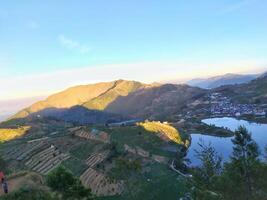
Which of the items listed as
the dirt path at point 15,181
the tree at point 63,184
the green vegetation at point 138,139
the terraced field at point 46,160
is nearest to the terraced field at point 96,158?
the terraced field at point 46,160

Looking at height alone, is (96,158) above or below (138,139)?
above

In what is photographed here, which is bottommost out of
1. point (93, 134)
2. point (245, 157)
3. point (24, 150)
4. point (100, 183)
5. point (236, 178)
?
point (100, 183)

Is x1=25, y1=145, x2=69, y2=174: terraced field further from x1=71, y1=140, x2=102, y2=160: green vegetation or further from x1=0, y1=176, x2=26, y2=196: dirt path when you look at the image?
x1=0, y1=176, x2=26, y2=196: dirt path

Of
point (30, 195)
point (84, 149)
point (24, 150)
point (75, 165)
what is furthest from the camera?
point (84, 149)

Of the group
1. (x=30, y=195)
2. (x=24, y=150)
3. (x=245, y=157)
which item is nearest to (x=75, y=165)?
(x=24, y=150)

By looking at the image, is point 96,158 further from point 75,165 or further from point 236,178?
point 236,178

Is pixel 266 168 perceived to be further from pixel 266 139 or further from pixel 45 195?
pixel 266 139
